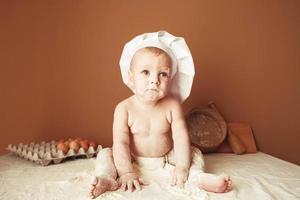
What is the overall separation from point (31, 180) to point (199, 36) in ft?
3.15

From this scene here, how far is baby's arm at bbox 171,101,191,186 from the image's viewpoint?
0.92m

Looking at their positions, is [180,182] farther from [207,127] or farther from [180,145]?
[207,127]

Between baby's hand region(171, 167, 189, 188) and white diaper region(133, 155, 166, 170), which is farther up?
baby's hand region(171, 167, 189, 188)

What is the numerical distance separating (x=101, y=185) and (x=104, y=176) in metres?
0.06

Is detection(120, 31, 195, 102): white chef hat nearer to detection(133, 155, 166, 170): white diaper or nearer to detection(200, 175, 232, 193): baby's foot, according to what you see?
detection(133, 155, 166, 170): white diaper

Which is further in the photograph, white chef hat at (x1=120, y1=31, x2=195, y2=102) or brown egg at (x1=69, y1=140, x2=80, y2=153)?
brown egg at (x1=69, y1=140, x2=80, y2=153)

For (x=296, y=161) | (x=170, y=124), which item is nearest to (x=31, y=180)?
(x=170, y=124)

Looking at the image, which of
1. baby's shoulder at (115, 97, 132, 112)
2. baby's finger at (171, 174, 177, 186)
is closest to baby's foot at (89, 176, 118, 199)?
baby's finger at (171, 174, 177, 186)

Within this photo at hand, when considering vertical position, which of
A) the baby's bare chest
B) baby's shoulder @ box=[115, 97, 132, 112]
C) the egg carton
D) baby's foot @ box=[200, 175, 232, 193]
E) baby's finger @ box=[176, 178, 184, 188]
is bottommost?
the egg carton

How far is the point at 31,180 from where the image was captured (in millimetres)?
950

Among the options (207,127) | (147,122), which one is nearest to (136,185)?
(147,122)

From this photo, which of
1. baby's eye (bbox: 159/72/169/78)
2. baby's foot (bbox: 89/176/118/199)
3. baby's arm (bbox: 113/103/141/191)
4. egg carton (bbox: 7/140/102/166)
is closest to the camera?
baby's foot (bbox: 89/176/118/199)

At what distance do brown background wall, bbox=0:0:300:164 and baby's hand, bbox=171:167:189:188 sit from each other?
0.58 metres

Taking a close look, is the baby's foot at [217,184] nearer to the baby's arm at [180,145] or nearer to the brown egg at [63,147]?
the baby's arm at [180,145]
